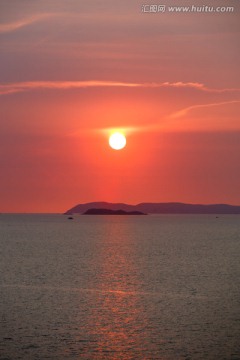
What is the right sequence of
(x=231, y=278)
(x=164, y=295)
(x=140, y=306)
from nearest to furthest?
(x=140, y=306) → (x=164, y=295) → (x=231, y=278)

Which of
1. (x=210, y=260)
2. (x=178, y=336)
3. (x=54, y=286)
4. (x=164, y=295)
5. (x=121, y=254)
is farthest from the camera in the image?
(x=121, y=254)

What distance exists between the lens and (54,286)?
8112 centimetres

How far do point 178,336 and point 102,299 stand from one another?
20857 mm

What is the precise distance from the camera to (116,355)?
138ft

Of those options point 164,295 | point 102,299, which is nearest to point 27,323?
point 102,299

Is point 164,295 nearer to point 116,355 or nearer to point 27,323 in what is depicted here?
point 27,323

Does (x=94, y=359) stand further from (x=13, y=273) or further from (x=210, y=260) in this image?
(x=210, y=260)

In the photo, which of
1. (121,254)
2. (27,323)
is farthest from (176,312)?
(121,254)

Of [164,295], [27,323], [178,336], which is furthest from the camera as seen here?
[164,295]

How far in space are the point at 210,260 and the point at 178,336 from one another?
8361 cm

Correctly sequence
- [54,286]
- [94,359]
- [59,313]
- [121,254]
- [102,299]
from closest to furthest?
[94,359] < [59,313] < [102,299] < [54,286] < [121,254]

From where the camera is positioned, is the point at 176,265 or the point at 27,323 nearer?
the point at 27,323

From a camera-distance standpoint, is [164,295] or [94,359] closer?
[94,359]

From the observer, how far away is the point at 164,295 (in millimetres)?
73562
